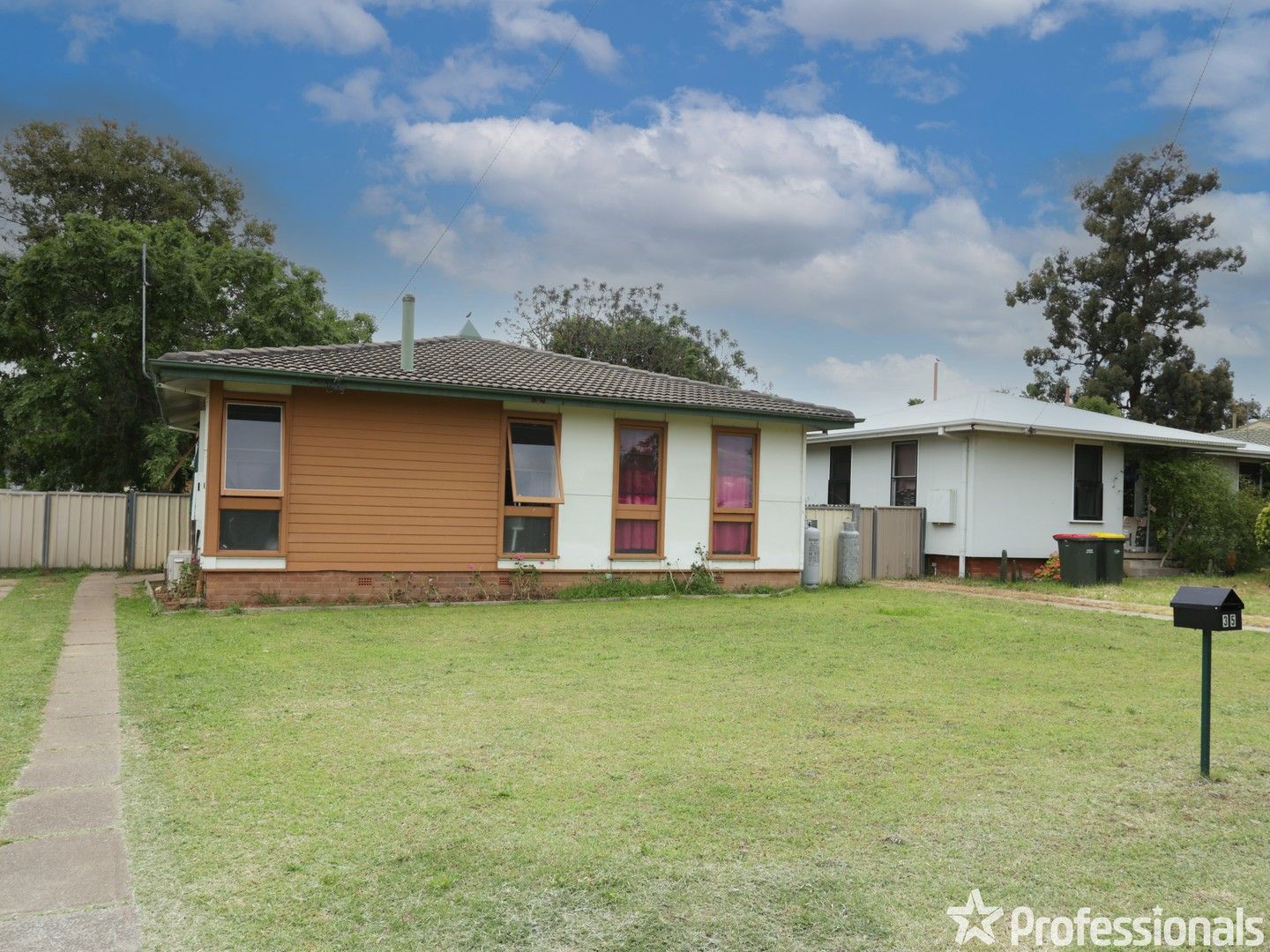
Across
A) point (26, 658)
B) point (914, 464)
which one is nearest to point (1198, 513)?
point (914, 464)

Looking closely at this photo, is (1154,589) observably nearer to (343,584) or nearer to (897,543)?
(897,543)

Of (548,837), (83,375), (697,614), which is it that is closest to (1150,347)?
(697,614)

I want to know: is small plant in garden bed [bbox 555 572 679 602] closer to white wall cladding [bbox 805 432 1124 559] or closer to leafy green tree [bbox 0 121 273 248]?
white wall cladding [bbox 805 432 1124 559]

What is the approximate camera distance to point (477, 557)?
1270 cm

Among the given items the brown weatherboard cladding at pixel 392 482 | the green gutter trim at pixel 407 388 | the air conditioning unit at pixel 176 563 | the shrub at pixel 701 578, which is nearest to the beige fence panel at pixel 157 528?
the air conditioning unit at pixel 176 563

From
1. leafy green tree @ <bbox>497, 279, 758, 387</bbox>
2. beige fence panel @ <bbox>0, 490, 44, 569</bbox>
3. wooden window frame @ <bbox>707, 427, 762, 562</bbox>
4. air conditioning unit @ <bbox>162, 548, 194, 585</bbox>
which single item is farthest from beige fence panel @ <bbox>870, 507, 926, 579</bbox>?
leafy green tree @ <bbox>497, 279, 758, 387</bbox>

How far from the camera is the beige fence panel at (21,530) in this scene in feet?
53.9

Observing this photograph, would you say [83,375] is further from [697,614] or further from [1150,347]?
[1150,347]

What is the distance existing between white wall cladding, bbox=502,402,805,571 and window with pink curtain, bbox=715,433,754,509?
17cm

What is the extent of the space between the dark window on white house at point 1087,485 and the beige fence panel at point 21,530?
19.9 m

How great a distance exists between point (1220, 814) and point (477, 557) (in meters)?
9.85

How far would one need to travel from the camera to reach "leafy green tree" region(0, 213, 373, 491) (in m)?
21.2

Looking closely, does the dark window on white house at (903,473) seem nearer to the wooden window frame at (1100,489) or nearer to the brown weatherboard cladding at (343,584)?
the wooden window frame at (1100,489)

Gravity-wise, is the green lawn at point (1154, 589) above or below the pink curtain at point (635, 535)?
below
